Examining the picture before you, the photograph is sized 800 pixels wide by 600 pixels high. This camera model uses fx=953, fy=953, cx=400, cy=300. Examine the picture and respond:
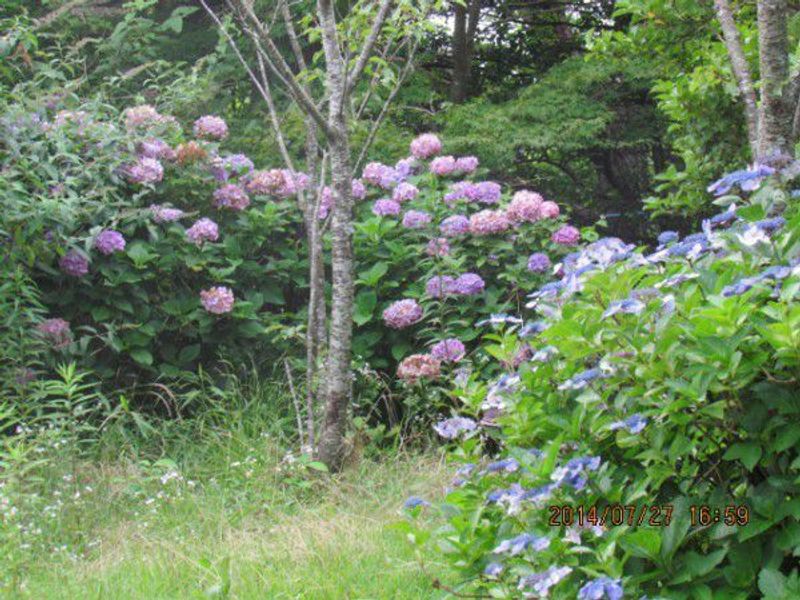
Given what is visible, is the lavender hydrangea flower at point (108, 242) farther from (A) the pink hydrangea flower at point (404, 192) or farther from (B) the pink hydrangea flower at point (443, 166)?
(B) the pink hydrangea flower at point (443, 166)

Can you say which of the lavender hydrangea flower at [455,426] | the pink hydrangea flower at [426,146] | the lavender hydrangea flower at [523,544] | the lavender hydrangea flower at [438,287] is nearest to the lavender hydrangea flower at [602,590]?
the lavender hydrangea flower at [523,544]

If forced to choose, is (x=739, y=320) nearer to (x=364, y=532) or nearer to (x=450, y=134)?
(x=364, y=532)

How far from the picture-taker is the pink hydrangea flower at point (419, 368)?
4.66 meters

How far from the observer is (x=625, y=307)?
1.88 m

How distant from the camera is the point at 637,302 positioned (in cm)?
189

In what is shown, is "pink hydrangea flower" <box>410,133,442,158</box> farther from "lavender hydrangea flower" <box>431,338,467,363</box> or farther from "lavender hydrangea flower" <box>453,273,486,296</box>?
"lavender hydrangea flower" <box>431,338,467,363</box>

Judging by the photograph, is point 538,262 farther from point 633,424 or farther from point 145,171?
point 633,424

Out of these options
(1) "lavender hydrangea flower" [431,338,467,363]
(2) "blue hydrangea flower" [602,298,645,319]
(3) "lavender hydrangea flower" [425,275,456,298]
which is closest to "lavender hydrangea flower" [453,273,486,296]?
(3) "lavender hydrangea flower" [425,275,456,298]

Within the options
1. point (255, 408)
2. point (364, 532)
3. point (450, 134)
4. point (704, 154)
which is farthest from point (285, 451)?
point (450, 134)

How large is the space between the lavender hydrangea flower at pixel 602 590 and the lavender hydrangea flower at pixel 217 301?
11.8 ft

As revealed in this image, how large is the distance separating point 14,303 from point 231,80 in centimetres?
376

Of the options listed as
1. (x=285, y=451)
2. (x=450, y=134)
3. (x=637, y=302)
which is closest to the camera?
(x=637, y=302)

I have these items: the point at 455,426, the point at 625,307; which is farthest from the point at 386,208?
the point at 625,307

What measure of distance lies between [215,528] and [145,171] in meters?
2.35
